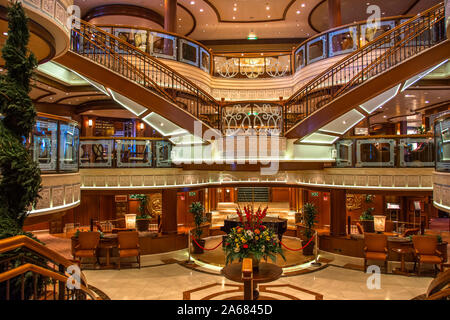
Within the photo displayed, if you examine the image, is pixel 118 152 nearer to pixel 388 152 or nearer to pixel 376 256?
pixel 376 256

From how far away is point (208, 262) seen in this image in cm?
989

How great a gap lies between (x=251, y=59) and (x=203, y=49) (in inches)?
Answer: 95.1

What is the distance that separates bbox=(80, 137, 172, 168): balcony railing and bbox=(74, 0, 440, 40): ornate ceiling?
308 inches

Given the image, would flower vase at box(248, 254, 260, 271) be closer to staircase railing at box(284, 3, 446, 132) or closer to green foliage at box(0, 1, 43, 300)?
green foliage at box(0, 1, 43, 300)

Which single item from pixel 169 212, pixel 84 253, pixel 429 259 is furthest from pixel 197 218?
pixel 429 259

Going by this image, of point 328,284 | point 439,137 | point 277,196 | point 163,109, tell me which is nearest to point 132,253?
point 163,109

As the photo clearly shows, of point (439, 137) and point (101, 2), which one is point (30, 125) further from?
point (101, 2)

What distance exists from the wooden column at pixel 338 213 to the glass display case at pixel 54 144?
8.57 meters

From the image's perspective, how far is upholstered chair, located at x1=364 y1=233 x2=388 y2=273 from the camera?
8.55m

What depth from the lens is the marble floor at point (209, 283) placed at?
6.98 meters

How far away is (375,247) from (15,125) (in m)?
9.00

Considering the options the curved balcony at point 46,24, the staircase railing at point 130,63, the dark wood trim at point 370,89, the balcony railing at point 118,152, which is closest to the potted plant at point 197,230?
the balcony railing at point 118,152

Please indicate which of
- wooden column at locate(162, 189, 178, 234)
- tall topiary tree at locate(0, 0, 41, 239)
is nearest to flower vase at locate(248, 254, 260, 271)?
tall topiary tree at locate(0, 0, 41, 239)
